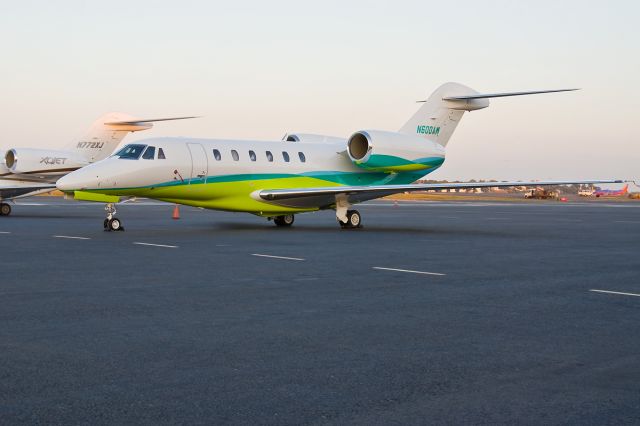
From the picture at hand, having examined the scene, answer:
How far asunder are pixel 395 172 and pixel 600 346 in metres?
19.2

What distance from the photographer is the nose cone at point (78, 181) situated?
18.8 metres

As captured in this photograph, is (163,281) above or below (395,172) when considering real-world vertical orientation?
below

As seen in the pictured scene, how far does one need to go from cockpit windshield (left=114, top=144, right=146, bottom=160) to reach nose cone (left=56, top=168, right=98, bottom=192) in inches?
48.6

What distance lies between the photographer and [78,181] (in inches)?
741

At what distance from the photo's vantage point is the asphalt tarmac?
4.39 m

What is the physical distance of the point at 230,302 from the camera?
325 inches

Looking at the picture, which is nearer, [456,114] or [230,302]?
[230,302]

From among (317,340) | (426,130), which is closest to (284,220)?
(426,130)

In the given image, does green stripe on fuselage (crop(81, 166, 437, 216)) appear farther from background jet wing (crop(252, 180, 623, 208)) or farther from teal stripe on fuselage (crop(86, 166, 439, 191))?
background jet wing (crop(252, 180, 623, 208))

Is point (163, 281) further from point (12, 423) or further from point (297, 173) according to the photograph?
point (297, 173)

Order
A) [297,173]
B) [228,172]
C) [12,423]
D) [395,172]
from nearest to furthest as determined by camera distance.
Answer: [12,423] < [228,172] < [297,173] < [395,172]

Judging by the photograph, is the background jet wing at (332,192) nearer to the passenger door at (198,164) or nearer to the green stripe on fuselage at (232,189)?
the green stripe on fuselage at (232,189)

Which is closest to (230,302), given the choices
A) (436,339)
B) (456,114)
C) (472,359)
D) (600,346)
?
(436,339)

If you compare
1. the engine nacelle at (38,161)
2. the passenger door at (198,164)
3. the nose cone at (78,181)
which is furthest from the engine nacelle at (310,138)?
the engine nacelle at (38,161)
